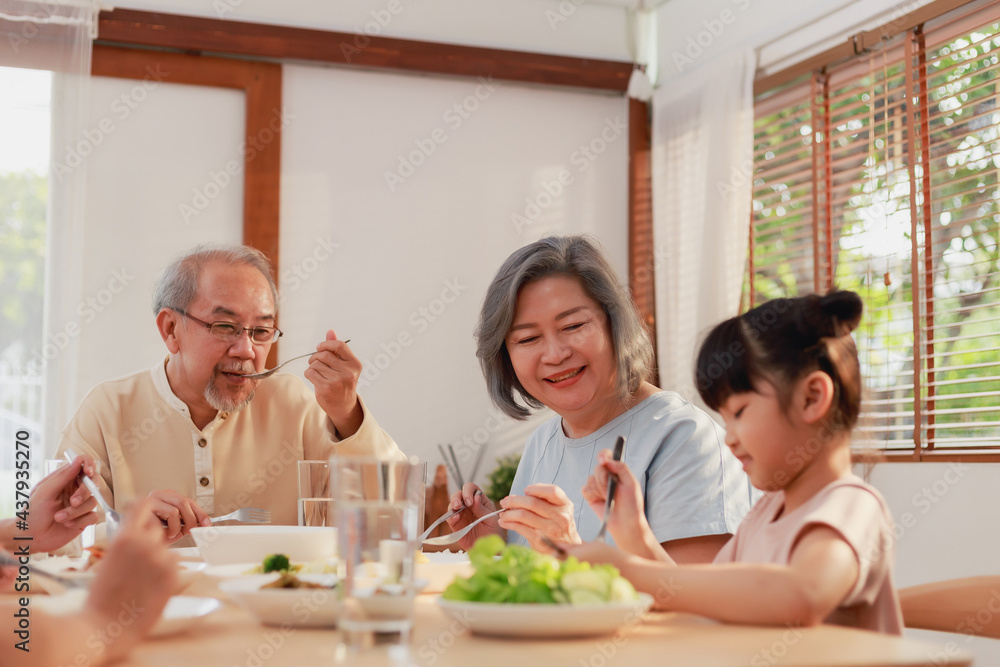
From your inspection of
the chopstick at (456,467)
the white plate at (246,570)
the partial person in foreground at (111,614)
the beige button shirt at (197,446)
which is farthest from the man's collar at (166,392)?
the chopstick at (456,467)

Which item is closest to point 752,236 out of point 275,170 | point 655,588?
point 275,170

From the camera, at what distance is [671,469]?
1.67 m

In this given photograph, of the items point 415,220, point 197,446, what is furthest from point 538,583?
point 415,220

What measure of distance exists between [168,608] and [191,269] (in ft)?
5.33

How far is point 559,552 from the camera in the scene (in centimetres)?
96

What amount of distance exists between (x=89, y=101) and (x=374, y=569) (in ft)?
11.8

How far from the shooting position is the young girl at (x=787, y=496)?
3.02 ft

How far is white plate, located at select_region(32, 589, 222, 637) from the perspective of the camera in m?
0.78

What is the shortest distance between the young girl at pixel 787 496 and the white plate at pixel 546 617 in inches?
4.7

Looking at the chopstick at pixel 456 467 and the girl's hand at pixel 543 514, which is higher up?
the girl's hand at pixel 543 514

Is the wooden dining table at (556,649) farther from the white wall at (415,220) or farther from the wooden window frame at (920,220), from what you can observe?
the white wall at (415,220)

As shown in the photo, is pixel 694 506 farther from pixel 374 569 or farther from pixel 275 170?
pixel 275 170

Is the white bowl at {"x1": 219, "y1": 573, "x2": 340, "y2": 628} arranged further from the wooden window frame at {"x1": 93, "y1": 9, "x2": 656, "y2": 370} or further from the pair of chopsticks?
the pair of chopsticks

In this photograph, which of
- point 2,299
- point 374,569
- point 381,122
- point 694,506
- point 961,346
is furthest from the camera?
point 381,122
